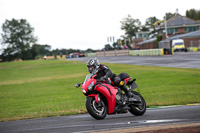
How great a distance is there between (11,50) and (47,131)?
13237 centimetres

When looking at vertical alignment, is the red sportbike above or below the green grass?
above

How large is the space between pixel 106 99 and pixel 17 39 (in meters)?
134

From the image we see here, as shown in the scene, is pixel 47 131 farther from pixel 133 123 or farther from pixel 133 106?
pixel 133 106

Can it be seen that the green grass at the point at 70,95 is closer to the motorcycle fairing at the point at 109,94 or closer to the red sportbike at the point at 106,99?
the red sportbike at the point at 106,99

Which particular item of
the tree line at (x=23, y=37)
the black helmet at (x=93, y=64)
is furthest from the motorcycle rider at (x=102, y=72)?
the tree line at (x=23, y=37)

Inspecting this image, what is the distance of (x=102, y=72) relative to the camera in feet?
30.1

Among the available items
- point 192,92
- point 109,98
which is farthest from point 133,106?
point 192,92

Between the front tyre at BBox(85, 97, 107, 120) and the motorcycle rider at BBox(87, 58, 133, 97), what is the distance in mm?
648

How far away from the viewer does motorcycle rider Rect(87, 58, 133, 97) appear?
890cm

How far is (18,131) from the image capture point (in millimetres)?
7852

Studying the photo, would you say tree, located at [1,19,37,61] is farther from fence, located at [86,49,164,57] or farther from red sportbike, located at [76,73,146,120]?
red sportbike, located at [76,73,146,120]

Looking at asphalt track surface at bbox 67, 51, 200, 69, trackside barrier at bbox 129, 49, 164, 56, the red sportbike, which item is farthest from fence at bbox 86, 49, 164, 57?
the red sportbike

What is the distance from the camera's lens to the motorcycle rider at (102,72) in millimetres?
8898

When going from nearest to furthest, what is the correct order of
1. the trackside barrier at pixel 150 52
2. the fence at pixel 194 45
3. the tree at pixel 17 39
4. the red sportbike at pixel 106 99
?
the red sportbike at pixel 106 99 → the trackside barrier at pixel 150 52 → the fence at pixel 194 45 → the tree at pixel 17 39
